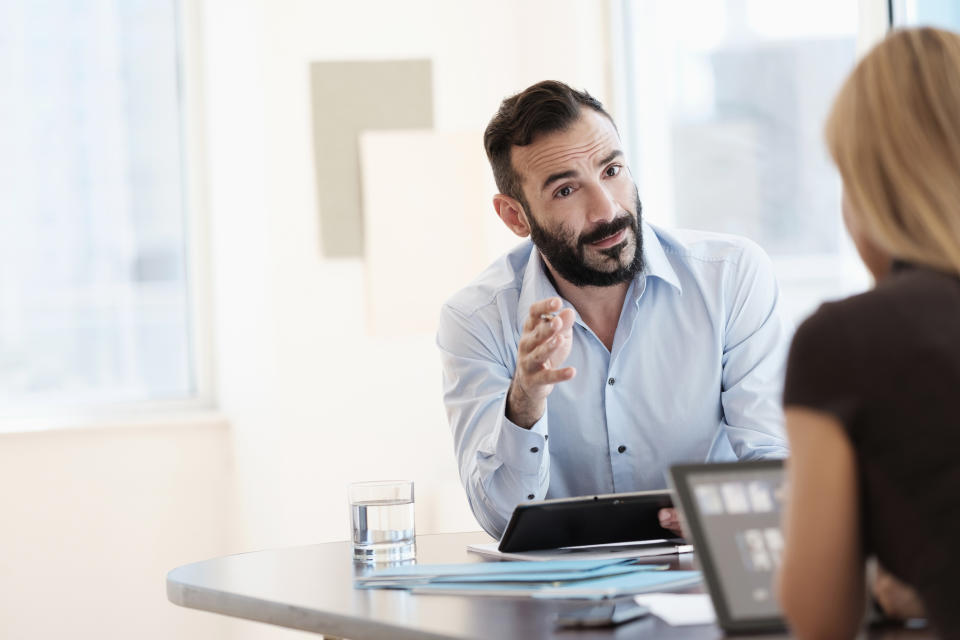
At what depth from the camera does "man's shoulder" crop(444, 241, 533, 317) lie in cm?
220

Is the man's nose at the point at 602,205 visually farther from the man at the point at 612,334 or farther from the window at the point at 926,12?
the window at the point at 926,12

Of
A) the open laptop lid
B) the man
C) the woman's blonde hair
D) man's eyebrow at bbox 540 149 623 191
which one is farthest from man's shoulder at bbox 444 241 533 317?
the woman's blonde hair

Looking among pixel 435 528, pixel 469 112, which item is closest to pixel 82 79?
pixel 469 112

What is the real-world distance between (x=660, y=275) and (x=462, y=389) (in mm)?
428

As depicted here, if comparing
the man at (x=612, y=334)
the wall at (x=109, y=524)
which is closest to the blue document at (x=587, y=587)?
the man at (x=612, y=334)

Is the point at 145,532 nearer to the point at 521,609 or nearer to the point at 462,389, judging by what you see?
the point at 462,389

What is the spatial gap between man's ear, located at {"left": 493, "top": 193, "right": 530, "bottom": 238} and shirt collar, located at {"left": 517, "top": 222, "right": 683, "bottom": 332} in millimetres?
79

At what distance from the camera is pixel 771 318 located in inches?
84.4

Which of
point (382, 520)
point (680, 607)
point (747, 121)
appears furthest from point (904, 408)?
point (747, 121)

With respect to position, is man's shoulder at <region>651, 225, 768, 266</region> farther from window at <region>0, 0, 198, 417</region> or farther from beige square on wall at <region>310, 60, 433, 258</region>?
window at <region>0, 0, 198, 417</region>

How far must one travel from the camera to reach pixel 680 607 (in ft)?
3.95

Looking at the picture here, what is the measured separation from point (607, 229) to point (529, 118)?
0.27 meters

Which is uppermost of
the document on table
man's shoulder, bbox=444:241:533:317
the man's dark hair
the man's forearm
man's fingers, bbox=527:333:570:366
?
the man's dark hair

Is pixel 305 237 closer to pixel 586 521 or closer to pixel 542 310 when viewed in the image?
pixel 542 310
